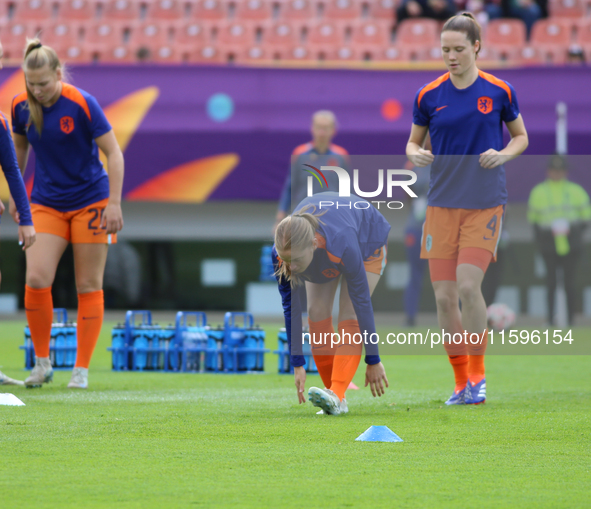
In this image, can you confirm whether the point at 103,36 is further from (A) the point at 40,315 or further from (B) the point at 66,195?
(A) the point at 40,315

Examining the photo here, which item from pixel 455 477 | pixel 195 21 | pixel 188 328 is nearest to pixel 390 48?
pixel 195 21

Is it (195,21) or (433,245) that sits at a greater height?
(195,21)

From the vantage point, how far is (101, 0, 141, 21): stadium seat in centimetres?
1509

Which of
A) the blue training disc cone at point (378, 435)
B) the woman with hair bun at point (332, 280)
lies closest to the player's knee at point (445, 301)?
the woman with hair bun at point (332, 280)

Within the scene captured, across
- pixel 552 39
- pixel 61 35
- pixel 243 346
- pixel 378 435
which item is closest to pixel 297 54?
pixel 61 35

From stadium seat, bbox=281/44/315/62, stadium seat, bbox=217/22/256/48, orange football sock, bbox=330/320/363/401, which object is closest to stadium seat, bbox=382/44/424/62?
stadium seat, bbox=281/44/315/62

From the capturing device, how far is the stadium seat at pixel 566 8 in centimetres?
1487

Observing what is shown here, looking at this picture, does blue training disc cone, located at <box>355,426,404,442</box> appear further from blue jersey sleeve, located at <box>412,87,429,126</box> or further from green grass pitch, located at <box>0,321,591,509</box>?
blue jersey sleeve, located at <box>412,87,429,126</box>

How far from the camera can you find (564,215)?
202 inches

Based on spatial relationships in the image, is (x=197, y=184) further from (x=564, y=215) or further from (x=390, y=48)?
(x=564, y=215)

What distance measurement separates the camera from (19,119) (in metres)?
4.80

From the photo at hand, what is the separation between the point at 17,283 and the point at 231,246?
3.03 meters

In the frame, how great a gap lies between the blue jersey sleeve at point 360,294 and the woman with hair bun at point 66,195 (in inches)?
59.8

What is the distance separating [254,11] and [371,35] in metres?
2.11
